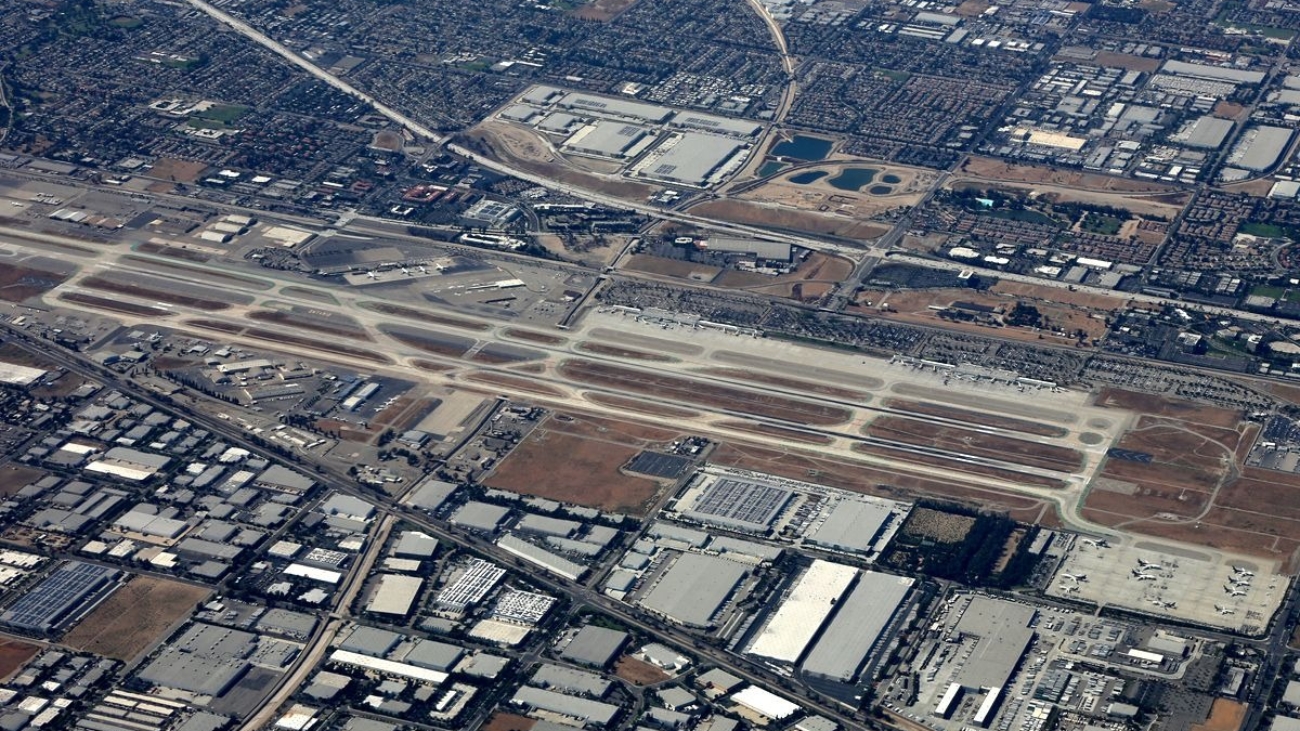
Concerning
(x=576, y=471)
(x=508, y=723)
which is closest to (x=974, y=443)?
(x=576, y=471)

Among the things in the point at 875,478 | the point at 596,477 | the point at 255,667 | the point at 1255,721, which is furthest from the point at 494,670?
the point at 1255,721

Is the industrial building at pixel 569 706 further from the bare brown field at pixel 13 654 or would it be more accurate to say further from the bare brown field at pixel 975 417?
the bare brown field at pixel 975 417

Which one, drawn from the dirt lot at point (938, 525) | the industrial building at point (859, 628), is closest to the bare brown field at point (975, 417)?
the dirt lot at point (938, 525)

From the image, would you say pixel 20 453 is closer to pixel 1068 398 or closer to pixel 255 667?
pixel 255 667

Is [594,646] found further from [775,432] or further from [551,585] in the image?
[775,432]

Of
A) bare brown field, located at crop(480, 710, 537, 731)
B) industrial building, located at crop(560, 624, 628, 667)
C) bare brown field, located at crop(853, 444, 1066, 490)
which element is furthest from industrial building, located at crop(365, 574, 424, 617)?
bare brown field, located at crop(853, 444, 1066, 490)

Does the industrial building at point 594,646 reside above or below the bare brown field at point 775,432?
below
